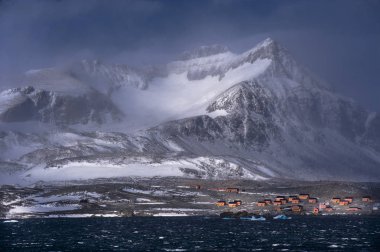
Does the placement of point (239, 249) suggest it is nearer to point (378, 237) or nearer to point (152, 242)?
point (152, 242)

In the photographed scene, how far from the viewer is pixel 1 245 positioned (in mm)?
179250

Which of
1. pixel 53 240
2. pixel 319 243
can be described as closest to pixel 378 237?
pixel 319 243

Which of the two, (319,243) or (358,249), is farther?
(319,243)

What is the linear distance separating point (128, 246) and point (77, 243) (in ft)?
52.5

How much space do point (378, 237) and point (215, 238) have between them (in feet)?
151

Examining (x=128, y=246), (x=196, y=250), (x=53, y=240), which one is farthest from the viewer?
(x=53, y=240)

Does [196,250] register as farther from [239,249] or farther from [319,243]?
[319,243]

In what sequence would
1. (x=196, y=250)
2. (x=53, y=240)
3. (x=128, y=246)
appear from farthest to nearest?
(x=53, y=240) → (x=128, y=246) → (x=196, y=250)

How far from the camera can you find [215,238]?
19925cm

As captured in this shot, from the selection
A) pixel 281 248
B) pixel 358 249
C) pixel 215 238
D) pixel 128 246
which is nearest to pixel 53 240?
pixel 128 246

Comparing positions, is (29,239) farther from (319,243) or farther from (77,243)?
(319,243)

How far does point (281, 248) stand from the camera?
169000mm

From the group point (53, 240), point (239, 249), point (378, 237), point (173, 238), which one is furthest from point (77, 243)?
point (378, 237)

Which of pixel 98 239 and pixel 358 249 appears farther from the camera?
pixel 98 239
